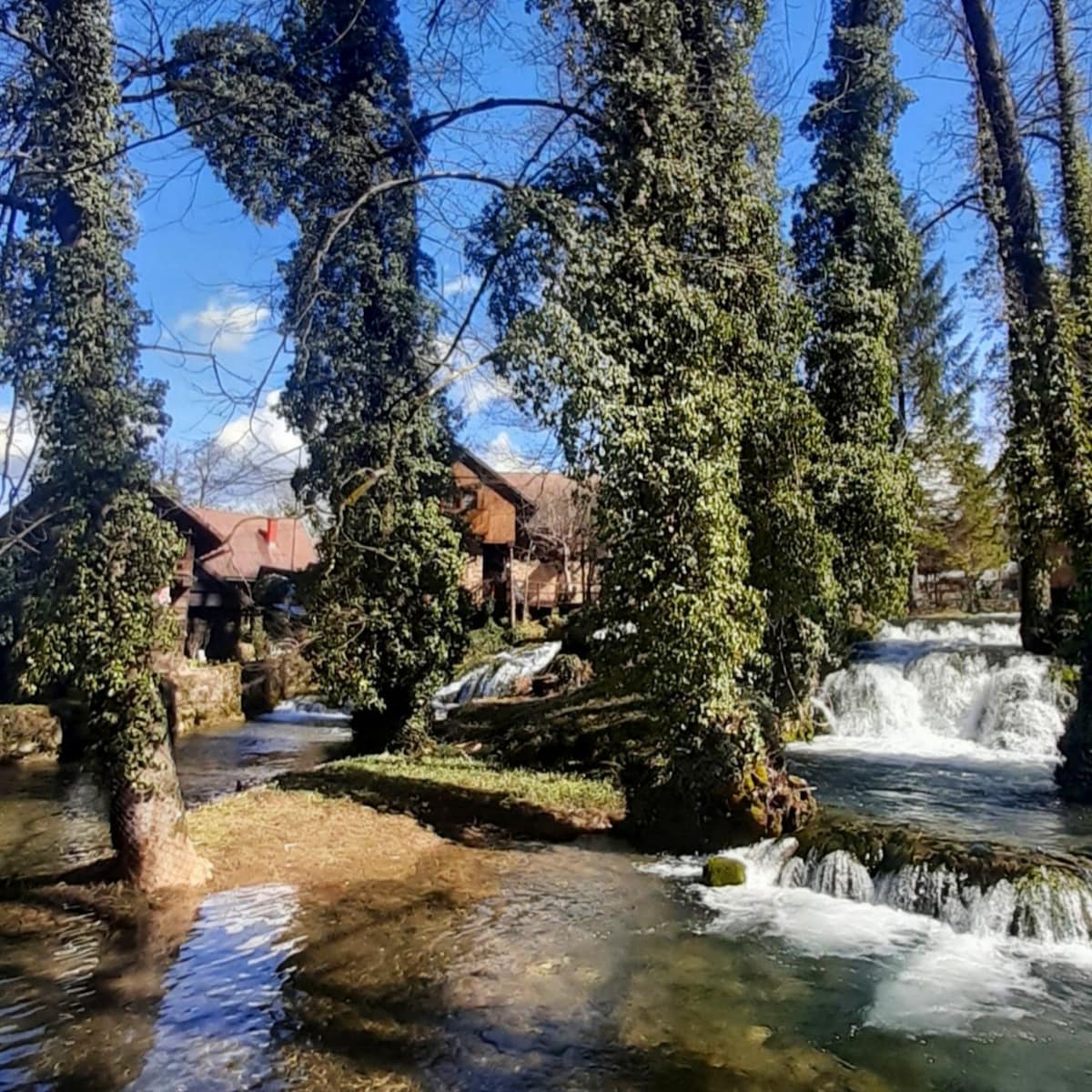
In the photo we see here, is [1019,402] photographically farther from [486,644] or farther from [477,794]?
[486,644]

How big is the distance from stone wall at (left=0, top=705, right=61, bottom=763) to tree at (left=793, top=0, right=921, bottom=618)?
648 inches

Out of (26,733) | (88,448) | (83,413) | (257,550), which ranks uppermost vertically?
(257,550)

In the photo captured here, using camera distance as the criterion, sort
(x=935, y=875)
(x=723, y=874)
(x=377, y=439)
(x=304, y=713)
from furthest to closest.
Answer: (x=304, y=713), (x=377, y=439), (x=723, y=874), (x=935, y=875)

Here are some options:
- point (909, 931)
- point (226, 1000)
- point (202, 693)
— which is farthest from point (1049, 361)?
point (202, 693)

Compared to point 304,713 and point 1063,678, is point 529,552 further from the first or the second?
point 1063,678

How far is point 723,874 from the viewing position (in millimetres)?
8734

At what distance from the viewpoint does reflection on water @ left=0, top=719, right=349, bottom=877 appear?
1052cm

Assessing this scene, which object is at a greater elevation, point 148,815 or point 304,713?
point 148,815

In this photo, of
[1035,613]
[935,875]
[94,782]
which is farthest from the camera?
[1035,613]

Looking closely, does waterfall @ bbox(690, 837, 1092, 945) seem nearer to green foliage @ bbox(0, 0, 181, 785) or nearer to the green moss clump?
green foliage @ bbox(0, 0, 181, 785)

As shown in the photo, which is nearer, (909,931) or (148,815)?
(909,931)

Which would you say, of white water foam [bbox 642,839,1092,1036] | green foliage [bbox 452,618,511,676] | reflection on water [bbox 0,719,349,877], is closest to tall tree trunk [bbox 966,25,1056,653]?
white water foam [bbox 642,839,1092,1036]

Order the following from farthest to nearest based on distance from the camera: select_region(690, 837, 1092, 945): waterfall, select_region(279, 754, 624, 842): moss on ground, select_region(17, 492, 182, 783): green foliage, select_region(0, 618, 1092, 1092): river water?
select_region(279, 754, 624, 842): moss on ground
select_region(17, 492, 182, 783): green foliage
select_region(690, 837, 1092, 945): waterfall
select_region(0, 618, 1092, 1092): river water

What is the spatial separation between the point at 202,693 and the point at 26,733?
7.20 m
